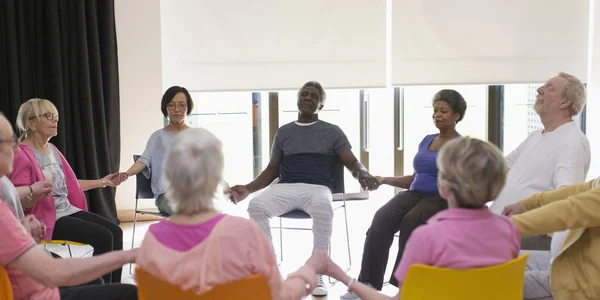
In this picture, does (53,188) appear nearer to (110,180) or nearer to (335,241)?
(110,180)

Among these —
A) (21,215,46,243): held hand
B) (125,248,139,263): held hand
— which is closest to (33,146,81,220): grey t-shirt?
(21,215,46,243): held hand

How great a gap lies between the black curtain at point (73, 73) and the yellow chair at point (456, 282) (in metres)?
4.45

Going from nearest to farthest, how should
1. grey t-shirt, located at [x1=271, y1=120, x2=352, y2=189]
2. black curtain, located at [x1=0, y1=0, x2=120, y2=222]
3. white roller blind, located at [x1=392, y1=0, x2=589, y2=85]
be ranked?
grey t-shirt, located at [x1=271, y1=120, x2=352, y2=189] < black curtain, located at [x1=0, y1=0, x2=120, y2=222] < white roller blind, located at [x1=392, y1=0, x2=589, y2=85]

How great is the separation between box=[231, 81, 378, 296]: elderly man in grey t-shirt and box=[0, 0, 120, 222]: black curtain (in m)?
2.18

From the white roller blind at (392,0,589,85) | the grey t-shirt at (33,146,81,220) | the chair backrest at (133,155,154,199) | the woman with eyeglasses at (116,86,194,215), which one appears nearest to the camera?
the grey t-shirt at (33,146,81,220)

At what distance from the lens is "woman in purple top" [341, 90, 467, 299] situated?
3635mm

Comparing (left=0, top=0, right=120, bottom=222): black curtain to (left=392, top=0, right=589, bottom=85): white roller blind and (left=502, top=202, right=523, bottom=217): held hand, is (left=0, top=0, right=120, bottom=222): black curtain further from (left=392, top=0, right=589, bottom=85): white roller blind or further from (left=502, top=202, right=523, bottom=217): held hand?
(left=502, top=202, right=523, bottom=217): held hand

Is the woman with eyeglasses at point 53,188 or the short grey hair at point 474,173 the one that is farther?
the woman with eyeglasses at point 53,188

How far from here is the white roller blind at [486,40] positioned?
5.86m

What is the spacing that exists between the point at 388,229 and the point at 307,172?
0.73 meters

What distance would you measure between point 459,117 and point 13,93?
372 cm

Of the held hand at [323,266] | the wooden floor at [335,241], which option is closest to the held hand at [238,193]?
the wooden floor at [335,241]

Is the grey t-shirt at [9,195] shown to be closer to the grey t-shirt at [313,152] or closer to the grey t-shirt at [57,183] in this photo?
the grey t-shirt at [57,183]

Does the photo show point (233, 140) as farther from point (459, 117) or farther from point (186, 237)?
point (186, 237)
